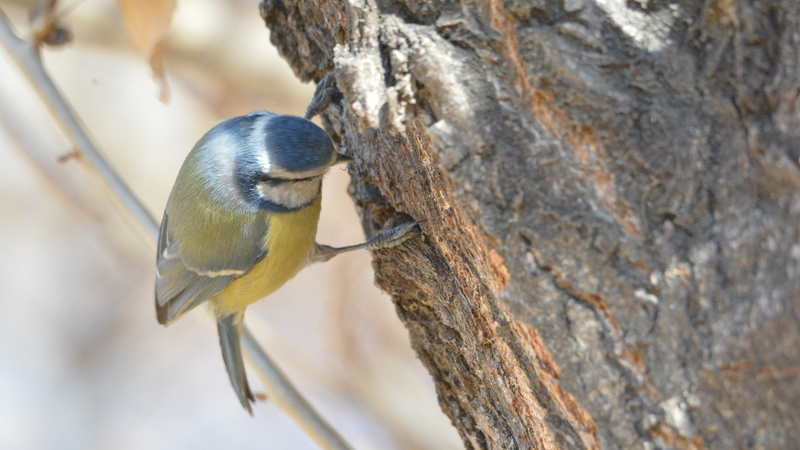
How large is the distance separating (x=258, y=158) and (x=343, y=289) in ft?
4.87

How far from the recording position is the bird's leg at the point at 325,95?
45.4 inches

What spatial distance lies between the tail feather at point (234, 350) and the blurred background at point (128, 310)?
90cm

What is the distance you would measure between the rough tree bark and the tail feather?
90 centimetres

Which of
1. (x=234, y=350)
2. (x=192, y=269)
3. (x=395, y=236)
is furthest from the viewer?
(x=234, y=350)

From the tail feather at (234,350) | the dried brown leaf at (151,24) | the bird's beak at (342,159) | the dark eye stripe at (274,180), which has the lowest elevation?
the tail feather at (234,350)

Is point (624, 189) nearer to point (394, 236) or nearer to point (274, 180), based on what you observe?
point (394, 236)

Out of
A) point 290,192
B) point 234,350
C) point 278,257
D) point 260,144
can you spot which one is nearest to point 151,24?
point 260,144

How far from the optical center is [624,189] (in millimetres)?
610

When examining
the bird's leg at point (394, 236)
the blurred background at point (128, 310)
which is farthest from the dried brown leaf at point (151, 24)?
the blurred background at point (128, 310)

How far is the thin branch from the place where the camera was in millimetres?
1214

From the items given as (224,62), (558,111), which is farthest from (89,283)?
(558,111)

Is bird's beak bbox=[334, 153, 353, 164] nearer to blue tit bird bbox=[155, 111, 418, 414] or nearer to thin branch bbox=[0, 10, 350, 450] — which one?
blue tit bird bbox=[155, 111, 418, 414]

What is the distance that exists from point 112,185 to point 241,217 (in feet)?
0.90

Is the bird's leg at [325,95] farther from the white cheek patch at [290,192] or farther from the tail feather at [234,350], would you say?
the tail feather at [234,350]
